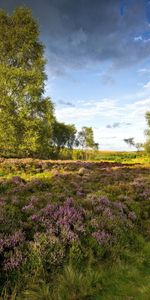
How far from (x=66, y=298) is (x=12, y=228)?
97.0 inches

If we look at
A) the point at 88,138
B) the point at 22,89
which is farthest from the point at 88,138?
the point at 22,89

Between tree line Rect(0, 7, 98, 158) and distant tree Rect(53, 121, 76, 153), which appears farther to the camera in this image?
distant tree Rect(53, 121, 76, 153)

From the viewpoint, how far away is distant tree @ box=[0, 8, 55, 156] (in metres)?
32.0

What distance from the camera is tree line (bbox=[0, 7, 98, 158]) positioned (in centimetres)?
3195

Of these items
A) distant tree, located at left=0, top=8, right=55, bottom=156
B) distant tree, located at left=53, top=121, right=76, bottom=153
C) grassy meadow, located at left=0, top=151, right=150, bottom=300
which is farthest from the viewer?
distant tree, located at left=53, top=121, right=76, bottom=153

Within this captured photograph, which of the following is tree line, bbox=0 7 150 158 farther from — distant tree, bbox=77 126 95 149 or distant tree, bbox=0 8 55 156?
distant tree, bbox=77 126 95 149

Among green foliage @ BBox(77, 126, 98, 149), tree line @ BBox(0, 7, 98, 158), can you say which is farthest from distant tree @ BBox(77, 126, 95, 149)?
tree line @ BBox(0, 7, 98, 158)

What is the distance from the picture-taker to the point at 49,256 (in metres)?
5.99

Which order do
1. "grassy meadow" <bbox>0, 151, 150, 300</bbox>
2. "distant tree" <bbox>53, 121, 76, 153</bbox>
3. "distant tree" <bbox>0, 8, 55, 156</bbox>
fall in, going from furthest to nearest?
"distant tree" <bbox>53, 121, 76, 153</bbox> < "distant tree" <bbox>0, 8, 55, 156</bbox> < "grassy meadow" <bbox>0, 151, 150, 300</bbox>

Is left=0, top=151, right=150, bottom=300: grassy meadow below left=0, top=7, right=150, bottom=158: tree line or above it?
below

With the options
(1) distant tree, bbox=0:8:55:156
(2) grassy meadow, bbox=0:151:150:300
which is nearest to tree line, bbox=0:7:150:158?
(1) distant tree, bbox=0:8:55:156

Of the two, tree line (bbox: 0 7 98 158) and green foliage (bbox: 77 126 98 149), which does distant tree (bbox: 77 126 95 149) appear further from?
tree line (bbox: 0 7 98 158)

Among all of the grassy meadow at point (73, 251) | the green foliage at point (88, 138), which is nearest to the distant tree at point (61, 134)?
the green foliage at point (88, 138)

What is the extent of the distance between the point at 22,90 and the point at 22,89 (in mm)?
432
